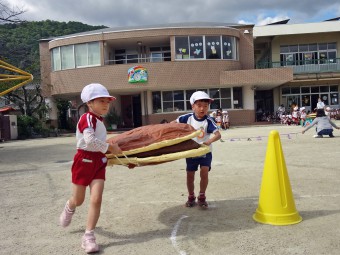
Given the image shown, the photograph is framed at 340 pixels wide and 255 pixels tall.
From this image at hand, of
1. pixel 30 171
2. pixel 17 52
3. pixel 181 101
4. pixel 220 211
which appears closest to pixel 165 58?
pixel 181 101

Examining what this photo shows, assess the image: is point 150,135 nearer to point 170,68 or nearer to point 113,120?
point 170,68

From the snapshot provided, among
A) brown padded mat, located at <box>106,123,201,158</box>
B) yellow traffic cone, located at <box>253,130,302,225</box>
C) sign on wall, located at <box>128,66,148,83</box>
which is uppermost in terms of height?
sign on wall, located at <box>128,66,148,83</box>

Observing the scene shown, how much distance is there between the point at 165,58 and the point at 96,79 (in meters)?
6.17

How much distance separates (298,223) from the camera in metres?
4.22

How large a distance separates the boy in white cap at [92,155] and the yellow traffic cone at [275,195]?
6.18 feet

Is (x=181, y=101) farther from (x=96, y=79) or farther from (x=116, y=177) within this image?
(x=116, y=177)

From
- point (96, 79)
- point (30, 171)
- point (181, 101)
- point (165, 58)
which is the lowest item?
point (30, 171)

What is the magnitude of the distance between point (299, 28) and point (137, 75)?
52.5 feet

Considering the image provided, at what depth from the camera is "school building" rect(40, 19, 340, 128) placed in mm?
26953

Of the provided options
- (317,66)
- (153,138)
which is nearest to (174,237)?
(153,138)

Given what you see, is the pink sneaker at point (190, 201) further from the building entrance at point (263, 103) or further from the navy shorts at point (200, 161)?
the building entrance at point (263, 103)

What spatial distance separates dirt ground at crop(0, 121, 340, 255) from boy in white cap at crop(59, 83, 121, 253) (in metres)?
0.42

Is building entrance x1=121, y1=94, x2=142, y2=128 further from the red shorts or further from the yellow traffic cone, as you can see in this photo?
the red shorts

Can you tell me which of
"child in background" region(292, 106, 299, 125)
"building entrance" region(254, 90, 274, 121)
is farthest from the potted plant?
"child in background" region(292, 106, 299, 125)
